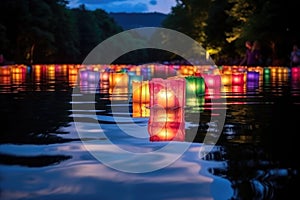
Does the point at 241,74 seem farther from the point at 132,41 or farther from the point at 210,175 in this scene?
the point at 132,41

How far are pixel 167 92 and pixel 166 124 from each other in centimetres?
167

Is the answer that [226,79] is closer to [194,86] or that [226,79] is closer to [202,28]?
[194,86]

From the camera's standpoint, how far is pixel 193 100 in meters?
10.4

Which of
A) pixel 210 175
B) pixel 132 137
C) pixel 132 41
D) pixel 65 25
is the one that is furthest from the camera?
pixel 132 41

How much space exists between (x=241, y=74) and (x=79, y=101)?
6.67 m

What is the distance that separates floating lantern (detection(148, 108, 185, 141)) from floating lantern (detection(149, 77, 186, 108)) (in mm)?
147

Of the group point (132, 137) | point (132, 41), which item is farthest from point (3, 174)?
point (132, 41)

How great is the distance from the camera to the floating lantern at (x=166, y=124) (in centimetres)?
600

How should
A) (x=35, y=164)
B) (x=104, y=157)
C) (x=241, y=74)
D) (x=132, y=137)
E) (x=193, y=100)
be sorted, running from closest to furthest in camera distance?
(x=35, y=164) < (x=104, y=157) < (x=132, y=137) < (x=193, y=100) < (x=241, y=74)

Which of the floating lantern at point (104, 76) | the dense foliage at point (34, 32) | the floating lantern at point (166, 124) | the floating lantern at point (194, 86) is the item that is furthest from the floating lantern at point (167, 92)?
the dense foliage at point (34, 32)

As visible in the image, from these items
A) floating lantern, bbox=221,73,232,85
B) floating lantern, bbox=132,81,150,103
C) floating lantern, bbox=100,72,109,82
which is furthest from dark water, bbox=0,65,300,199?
floating lantern, bbox=100,72,109,82

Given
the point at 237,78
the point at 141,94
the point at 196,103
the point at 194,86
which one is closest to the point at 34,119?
the point at 141,94

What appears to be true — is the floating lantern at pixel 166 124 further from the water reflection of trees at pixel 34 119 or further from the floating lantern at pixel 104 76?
the floating lantern at pixel 104 76

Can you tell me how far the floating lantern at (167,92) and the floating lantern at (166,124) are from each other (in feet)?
0.48
